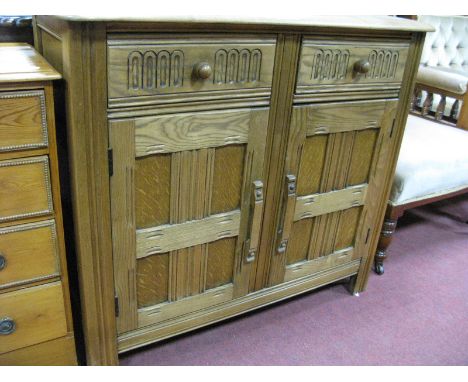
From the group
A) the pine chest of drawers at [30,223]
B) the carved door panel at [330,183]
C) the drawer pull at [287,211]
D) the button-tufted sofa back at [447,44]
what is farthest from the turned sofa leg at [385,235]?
the button-tufted sofa back at [447,44]

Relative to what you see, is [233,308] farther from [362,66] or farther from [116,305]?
[362,66]

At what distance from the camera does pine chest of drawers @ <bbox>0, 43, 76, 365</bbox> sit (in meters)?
0.71

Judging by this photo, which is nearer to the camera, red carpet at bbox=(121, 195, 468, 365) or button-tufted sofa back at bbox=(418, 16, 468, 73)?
red carpet at bbox=(121, 195, 468, 365)

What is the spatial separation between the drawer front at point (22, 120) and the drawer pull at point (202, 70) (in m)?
0.25

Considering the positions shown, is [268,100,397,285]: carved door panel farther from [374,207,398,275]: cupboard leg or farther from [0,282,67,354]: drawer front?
[0,282,67,354]: drawer front

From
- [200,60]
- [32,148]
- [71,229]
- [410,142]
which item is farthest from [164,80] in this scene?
[410,142]

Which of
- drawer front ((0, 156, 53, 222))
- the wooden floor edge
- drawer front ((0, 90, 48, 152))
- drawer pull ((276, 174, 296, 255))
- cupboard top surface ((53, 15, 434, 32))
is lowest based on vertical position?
the wooden floor edge

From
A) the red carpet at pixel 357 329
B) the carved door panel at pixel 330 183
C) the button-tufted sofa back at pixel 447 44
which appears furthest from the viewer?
the button-tufted sofa back at pixel 447 44

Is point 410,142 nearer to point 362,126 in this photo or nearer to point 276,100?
point 362,126

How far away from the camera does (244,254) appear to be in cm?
106

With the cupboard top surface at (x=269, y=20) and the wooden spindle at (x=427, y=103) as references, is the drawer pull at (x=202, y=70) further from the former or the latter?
the wooden spindle at (x=427, y=103)

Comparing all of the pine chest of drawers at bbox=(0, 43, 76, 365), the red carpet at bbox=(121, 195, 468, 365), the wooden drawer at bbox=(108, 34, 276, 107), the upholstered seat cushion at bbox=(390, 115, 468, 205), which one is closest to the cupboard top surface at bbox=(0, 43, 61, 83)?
the pine chest of drawers at bbox=(0, 43, 76, 365)

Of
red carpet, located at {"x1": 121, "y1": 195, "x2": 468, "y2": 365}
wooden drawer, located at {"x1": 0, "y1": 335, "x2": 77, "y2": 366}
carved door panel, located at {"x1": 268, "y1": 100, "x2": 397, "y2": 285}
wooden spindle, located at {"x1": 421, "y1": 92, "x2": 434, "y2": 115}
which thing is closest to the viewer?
wooden drawer, located at {"x1": 0, "y1": 335, "x2": 77, "y2": 366}

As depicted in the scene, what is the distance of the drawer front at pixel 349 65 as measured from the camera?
915mm
